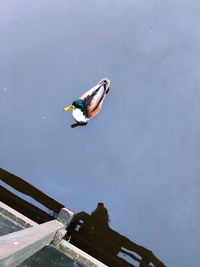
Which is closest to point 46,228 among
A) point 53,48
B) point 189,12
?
point 53,48

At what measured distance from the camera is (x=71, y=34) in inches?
229

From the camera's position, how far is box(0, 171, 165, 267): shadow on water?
4.47 metres

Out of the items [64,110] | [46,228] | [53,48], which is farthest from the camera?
[53,48]

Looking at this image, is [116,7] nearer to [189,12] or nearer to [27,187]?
[189,12]

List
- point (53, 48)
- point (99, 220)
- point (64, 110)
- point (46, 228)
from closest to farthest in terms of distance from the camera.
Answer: point (46, 228) → point (99, 220) → point (64, 110) → point (53, 48)

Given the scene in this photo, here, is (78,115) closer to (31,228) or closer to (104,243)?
(104,243)

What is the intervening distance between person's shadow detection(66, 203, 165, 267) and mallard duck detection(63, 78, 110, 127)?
3.75ft

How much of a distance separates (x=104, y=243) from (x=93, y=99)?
1763mm

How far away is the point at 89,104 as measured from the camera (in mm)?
5230

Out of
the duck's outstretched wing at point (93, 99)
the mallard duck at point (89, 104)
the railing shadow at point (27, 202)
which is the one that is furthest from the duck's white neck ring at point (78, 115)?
the railing shadow at point (27, 202)

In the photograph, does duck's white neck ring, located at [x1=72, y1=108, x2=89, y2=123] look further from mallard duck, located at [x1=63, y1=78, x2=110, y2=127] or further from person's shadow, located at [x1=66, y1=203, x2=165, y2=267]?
person's shadow, located at [x1=66, y1=203, x2=165, y2=267]

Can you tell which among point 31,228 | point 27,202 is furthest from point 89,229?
point 31,228

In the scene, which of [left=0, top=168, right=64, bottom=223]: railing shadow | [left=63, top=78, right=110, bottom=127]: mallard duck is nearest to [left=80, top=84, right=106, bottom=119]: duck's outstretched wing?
[left=63, top=78, right=110, bottom=127]: mallard duck

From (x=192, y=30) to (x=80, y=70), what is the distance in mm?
1690
